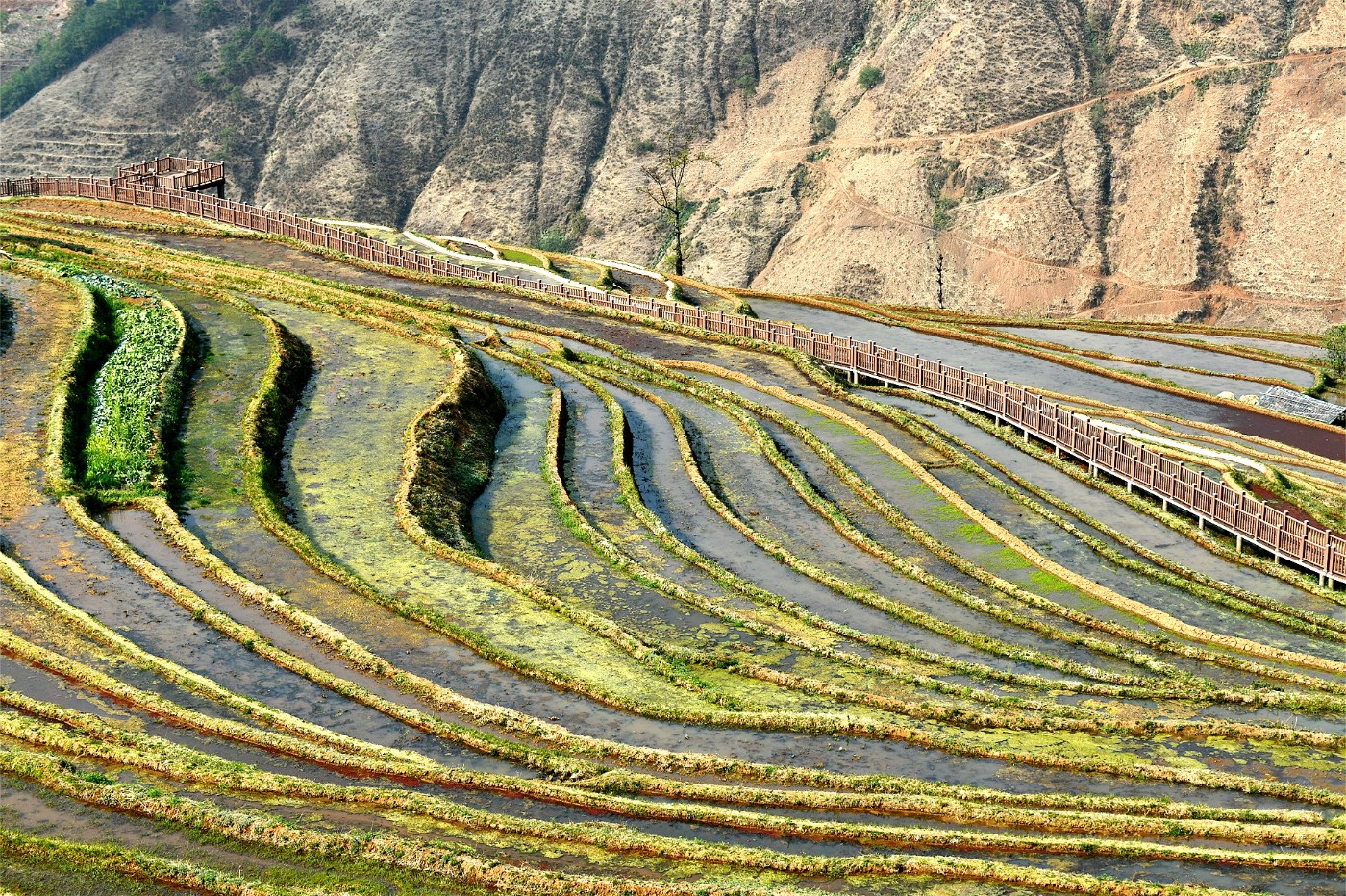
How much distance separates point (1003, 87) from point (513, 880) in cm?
12553

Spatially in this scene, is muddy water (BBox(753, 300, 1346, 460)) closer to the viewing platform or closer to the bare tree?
the viewing platform

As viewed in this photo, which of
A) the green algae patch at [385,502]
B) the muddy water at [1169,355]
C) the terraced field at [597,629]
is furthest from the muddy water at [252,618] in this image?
the muddy water at [1169,355]

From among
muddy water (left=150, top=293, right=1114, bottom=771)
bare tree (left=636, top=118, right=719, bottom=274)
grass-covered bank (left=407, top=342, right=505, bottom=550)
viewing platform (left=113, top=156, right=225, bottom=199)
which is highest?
bare tree (left=636, top=118, right=719, bottom=274)

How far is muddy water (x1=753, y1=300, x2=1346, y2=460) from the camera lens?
199ft

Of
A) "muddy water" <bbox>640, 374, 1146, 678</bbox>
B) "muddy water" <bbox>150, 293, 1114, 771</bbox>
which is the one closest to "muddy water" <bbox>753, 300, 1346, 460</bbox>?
"muddy water" <bbox>640, 374, 1146, 678</bbox>

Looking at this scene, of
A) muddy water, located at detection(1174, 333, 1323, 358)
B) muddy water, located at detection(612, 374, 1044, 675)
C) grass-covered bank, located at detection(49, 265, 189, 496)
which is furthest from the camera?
muddy water, located at detection(1174, 333, 1323, 358)

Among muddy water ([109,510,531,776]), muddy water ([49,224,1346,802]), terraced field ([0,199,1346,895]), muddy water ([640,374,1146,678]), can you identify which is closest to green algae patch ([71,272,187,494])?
terraced field ([0,199,1346,895])

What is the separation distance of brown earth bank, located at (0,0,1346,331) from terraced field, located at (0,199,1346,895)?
63.3 meters

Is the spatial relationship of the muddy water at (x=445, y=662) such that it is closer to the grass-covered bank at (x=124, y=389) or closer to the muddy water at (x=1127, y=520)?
the grass-covered bank at (x=124, y=389)

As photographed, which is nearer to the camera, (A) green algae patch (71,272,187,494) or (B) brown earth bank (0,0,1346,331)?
(A) green algae patch (71,272,187,494)

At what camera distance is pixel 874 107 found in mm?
142625

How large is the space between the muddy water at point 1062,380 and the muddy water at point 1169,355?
456cm

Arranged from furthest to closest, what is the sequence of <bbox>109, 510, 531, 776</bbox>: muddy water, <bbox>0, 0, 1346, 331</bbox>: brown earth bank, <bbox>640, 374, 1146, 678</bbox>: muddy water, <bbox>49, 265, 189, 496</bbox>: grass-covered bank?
<bbox>0, 0, 1346, 331</bbox>: brown earth bank
<bbox>49, 265, 189, 496</bbox>: grass-covered bank
<bbox>640, 374, 1146, 678</bbox>: muddy water
<bbox>109, 510, 531, 776</bbox>: muddy water

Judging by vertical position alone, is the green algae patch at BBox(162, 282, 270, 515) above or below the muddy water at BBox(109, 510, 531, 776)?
above
